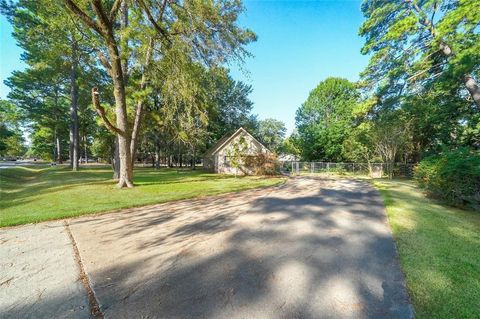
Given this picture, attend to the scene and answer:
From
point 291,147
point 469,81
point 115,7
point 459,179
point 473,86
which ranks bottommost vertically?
point 459,179

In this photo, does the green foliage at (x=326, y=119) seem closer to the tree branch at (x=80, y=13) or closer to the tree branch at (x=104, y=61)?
the tree branch at (x=104, y=61)

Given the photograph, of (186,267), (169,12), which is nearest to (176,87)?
(169,12)

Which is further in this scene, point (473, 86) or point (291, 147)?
point (291, 147)

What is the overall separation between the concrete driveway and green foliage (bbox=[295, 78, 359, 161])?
25.6m

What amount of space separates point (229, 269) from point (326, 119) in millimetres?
43810

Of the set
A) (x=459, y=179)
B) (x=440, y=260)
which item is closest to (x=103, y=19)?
(x=440, y=260)

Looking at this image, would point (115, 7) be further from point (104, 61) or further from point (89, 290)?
point (89, 290)

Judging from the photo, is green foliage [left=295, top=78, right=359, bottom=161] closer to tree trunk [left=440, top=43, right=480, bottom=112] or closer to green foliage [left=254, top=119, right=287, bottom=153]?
green foliage [left=254, top=119, right=287, bottom=153]

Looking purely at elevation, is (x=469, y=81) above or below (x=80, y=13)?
below

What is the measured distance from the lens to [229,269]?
3.46 metres

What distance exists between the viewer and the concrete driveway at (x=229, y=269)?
8.39ft

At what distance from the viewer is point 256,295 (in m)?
2.79

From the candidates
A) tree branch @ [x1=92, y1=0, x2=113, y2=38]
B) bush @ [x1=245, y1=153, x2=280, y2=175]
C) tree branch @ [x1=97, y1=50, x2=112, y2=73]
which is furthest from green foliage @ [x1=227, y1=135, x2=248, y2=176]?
tree branch @ [x1=92, y1=0, x2=113, y2=38]

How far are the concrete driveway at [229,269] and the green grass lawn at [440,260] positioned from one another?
22cm
